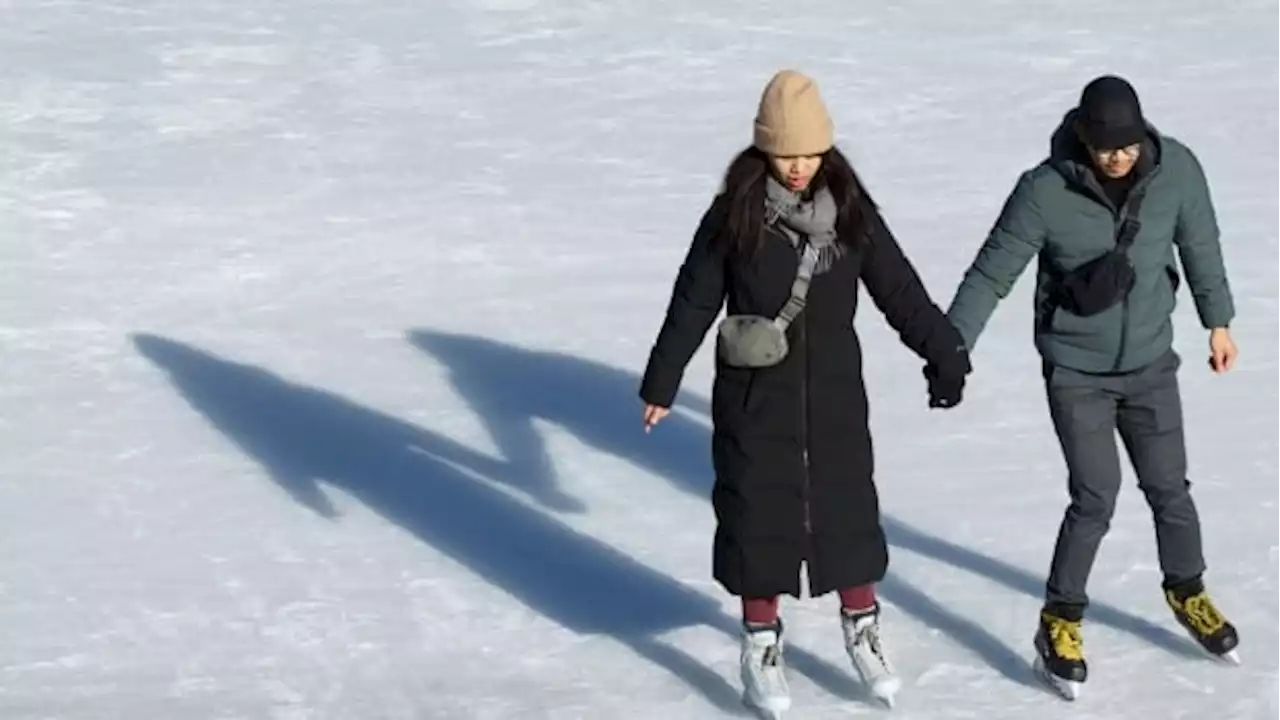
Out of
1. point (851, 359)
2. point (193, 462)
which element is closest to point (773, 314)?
point (851, 359)

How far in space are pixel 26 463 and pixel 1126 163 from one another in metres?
3.66

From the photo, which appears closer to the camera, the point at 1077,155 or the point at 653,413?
the point at 1077,155

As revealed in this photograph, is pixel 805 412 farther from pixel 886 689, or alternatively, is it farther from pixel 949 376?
pixel 886 689

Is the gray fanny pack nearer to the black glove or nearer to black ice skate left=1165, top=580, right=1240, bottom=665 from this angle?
the black glove

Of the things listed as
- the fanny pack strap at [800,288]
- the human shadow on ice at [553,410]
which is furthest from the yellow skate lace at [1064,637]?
the human shadow on ice at [553,410]

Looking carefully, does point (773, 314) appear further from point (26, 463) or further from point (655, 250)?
point (655, 250)

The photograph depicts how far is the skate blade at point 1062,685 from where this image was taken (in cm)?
553

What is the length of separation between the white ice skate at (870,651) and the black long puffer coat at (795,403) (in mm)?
140

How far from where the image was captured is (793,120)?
16.1ft

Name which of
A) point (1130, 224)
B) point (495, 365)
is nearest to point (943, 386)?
point (1130, 224)

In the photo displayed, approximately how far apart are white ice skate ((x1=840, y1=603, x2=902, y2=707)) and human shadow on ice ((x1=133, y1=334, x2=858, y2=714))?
7.6 inches

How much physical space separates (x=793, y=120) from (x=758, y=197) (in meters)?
0.22

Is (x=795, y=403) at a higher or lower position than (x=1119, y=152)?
lower

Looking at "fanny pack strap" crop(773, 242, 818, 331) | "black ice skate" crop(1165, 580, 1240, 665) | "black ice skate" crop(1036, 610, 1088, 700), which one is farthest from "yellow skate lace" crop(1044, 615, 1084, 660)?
"fanny pack strap" crop(773, 242, 818, 331)
